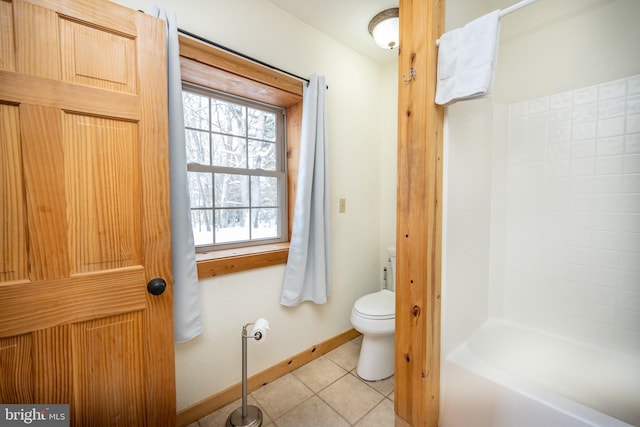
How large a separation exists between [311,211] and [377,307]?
0.82 metres

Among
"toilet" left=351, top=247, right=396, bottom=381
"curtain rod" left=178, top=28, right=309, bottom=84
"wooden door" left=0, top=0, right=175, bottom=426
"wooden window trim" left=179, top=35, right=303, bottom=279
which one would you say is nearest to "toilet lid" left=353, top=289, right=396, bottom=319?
"toilet" left=351, top=247, right=396, bottom=381

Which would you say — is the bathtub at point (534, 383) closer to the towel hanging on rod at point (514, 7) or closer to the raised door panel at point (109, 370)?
the raised door panel at point (109, 370)

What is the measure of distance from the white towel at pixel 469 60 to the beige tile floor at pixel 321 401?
1700 mm

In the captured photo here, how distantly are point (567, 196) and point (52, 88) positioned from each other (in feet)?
8.25

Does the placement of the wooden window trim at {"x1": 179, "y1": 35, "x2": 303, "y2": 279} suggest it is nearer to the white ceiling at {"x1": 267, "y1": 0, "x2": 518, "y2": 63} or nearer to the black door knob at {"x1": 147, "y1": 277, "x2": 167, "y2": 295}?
the black door knob at {"x1": 147, "y1": 277, "x2": 167, "y2": 295}

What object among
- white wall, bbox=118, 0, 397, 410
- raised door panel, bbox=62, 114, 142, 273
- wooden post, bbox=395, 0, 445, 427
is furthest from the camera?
white wall, bbox=118, 0, 397, 410

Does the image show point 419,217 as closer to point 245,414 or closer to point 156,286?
point 156,286

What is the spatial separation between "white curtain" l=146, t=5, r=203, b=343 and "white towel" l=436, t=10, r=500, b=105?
1.24m

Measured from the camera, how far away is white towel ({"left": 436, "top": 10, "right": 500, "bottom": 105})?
102 cm

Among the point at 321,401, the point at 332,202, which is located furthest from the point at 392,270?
the point at 321,401

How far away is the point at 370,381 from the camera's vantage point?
1713 millimetres

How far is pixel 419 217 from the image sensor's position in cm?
119

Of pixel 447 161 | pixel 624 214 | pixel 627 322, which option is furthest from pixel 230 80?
pixel 627 322

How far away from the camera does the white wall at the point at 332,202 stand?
145 cm
